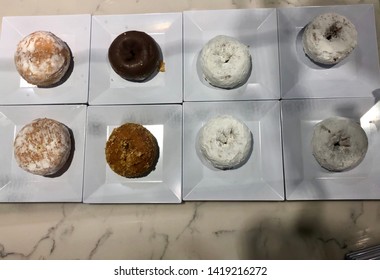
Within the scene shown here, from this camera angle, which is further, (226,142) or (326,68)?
(326,68)

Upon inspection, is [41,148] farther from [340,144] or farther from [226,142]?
[340,144]

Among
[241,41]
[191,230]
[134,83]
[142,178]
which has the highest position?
[241,41]

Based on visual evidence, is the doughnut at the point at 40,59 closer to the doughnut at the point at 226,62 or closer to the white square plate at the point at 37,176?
the white square plate at the point at 37,176

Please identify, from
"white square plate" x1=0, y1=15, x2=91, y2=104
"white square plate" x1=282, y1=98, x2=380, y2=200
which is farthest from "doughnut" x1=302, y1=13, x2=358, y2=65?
"white square plate" x1=0, y1=15, x2=91, y2=104

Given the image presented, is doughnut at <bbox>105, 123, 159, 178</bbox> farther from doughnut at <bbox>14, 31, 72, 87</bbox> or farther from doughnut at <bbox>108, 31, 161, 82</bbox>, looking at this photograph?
doughnut at <bbox>14, 31, 72, 87</bbox>

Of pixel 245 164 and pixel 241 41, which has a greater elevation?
pixel 241 41

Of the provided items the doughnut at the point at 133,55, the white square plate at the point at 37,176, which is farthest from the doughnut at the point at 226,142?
the white square plate at the point at 37,176

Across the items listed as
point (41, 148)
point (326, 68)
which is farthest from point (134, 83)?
point (326, 68)
